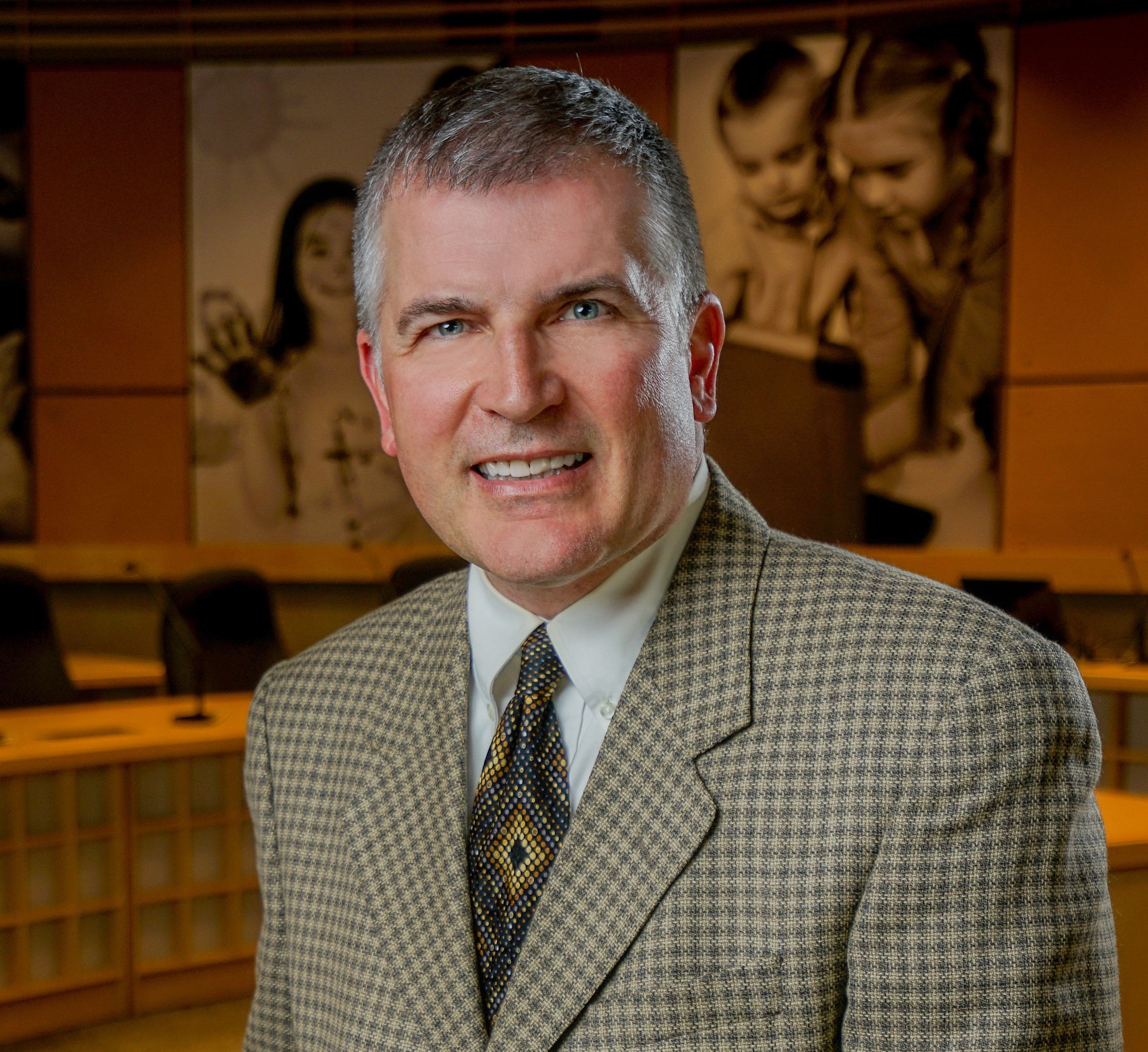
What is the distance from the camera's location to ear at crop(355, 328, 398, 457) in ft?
4.24

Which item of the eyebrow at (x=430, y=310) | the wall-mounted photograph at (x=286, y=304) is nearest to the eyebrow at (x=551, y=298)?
the eyebrow at (x=430, y=310)

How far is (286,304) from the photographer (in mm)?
7102

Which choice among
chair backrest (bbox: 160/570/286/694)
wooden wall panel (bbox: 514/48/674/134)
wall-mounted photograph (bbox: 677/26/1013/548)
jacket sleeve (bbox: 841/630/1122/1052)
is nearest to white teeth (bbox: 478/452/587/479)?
jacket sleeve (bbox: 841/630/1122/1052)

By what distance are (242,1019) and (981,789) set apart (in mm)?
3411

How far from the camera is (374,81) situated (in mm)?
6965

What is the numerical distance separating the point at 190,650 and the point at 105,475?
2.37 m

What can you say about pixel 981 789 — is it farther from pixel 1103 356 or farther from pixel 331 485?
pixel 331 485

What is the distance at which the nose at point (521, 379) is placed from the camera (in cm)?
108

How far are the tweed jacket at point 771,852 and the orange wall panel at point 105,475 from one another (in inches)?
243

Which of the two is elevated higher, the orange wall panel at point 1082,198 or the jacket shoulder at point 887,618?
the orange wall panel at point 1082,198

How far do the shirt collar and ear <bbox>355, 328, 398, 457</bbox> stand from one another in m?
0.23

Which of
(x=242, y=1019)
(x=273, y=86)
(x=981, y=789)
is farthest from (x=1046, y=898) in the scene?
(x=273, y=86)

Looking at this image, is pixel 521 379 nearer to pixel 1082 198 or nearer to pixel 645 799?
pixel 645 799

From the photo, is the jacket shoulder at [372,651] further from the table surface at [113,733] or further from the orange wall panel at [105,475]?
the orange wall panel at [105,475]
